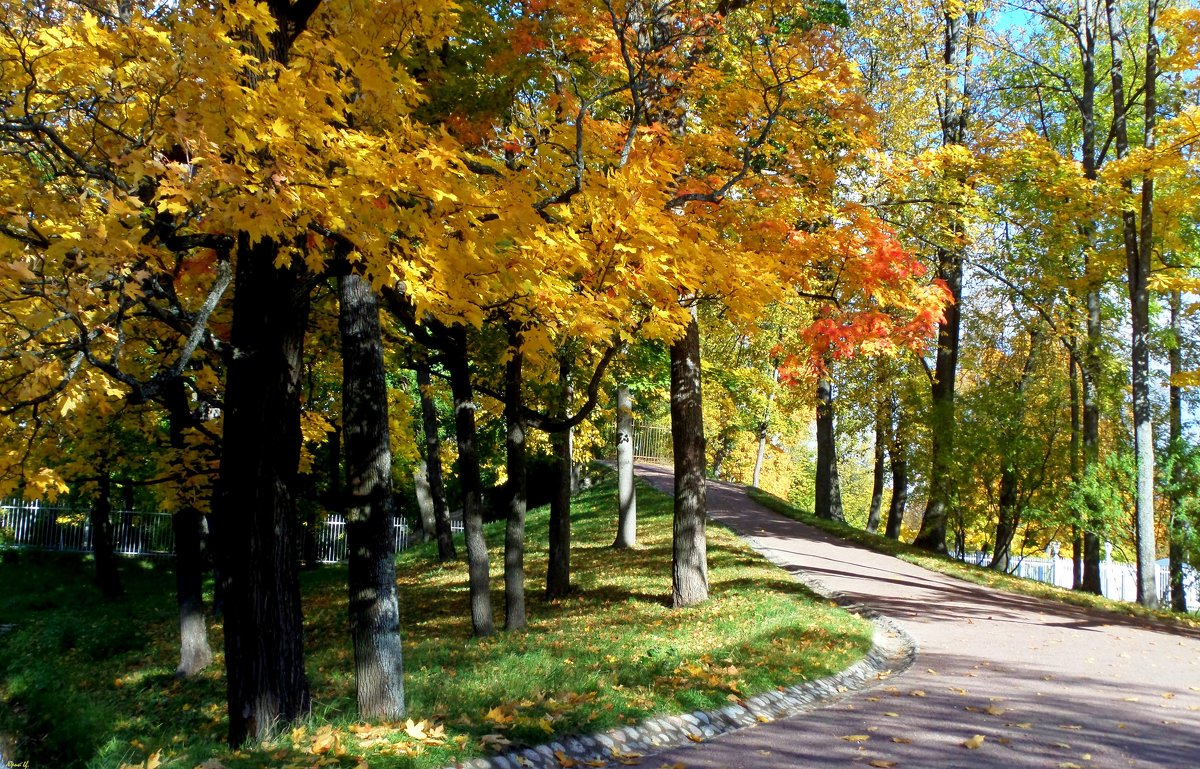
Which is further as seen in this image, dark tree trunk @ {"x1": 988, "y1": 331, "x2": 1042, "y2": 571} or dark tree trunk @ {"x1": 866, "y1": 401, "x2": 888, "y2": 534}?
dark tree trunk @ {"x1": 866, "y1": 401, "x2": 888, "y2": 534}

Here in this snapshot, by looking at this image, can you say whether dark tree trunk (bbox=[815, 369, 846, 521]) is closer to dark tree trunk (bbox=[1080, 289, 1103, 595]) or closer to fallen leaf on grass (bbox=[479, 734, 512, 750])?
dark tree trunk (bbox=[1080, 289, 1103, 595])

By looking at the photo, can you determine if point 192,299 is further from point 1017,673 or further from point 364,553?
point 1017,673

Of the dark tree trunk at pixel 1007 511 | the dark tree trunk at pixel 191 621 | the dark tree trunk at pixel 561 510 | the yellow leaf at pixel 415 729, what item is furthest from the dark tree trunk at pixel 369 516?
the dark tree trunk at pixel 1007 511

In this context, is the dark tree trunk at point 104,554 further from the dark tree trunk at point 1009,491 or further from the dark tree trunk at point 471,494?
the dark tree trunk at point 1009,491

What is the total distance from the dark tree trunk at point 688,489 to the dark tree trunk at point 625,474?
5388 mm

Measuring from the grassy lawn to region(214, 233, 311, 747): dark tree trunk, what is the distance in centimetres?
43

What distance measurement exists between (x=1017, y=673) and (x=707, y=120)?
24.5ft

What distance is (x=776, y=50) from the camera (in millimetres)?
9758

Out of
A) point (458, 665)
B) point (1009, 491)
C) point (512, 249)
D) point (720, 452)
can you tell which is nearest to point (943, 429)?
point (1009, 491)

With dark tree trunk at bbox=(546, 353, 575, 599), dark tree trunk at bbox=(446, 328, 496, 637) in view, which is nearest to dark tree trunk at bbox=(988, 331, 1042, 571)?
dark tree trunk at bbox=(546, 353, 575, 599)

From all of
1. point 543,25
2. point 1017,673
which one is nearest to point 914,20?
point 543,25

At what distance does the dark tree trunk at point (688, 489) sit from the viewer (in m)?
11.7

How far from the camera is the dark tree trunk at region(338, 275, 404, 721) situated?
6.39 m

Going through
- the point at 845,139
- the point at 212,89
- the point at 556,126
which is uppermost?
the point at 845,139
